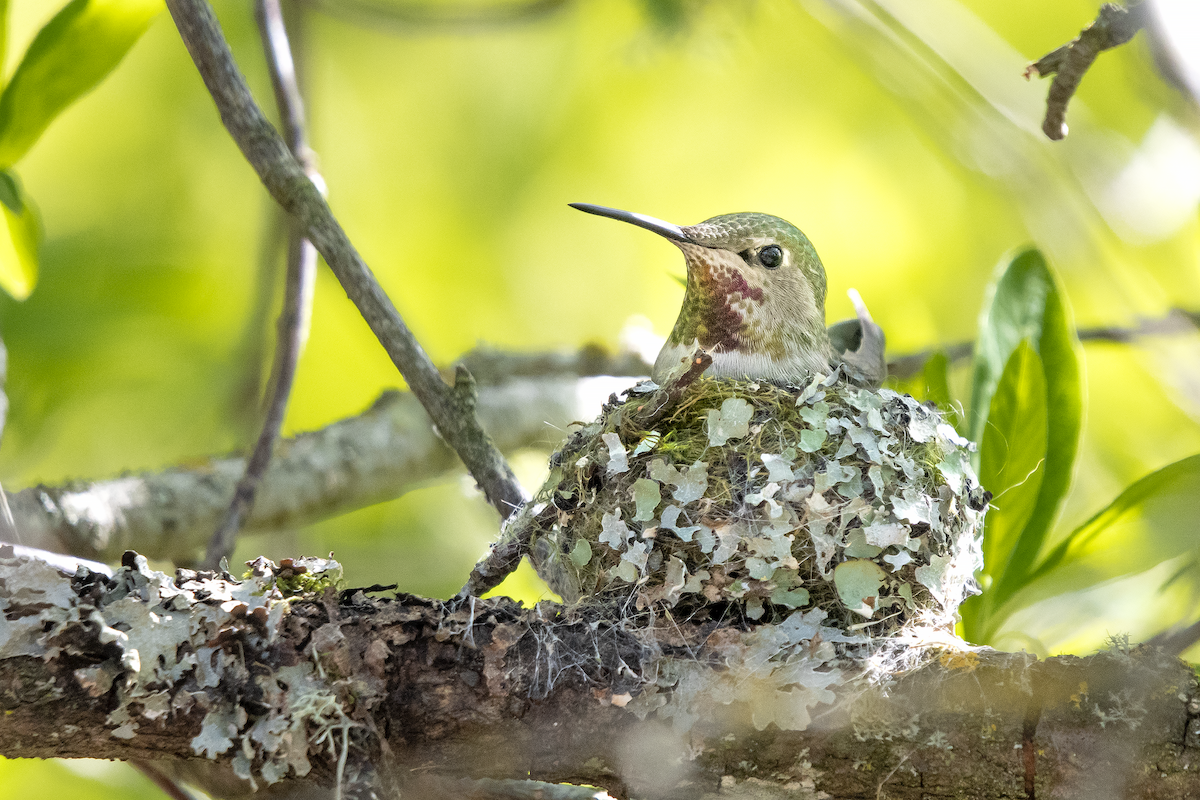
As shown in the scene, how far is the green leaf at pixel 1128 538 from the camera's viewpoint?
8.30 feet

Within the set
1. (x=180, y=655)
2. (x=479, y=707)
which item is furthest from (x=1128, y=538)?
(x=180, y=655)

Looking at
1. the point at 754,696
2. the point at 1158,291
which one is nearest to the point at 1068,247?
the point at 1158,291

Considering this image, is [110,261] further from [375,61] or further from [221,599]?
[221,599]

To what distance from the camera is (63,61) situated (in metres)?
2.63

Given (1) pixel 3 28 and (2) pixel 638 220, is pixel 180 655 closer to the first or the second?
(2) pixel 638 220

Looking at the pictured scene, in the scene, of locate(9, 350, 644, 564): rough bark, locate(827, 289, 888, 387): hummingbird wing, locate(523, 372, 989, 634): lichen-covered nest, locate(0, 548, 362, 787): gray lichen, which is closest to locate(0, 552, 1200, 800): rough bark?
locate(0, 548, 362, 787): gray lichen

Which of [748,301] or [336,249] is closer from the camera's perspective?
[336,249]

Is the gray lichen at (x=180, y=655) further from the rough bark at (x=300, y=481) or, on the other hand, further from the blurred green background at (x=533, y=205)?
the blurred green background at (x=533, y=205)

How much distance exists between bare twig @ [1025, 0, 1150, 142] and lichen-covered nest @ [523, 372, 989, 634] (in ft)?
2.78

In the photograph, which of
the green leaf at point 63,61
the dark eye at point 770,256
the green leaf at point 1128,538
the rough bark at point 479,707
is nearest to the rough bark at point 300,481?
the dark eye at point 770,256

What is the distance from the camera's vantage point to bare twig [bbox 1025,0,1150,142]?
2.02 metres

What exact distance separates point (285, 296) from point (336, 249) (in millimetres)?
731

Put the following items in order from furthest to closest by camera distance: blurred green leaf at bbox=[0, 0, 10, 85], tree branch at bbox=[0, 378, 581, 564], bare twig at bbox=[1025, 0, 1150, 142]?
tree branch at bbox=[0, 378, 581, 564] < blurred green leaf at bbox=[0, 0, 10, 85] < bare twig at bbox=[1025, 0, 1150, 142]

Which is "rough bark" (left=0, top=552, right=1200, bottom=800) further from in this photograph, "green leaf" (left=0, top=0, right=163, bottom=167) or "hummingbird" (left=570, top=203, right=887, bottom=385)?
"green leaf" (left=0, top=0, right=163, bottom=167)
